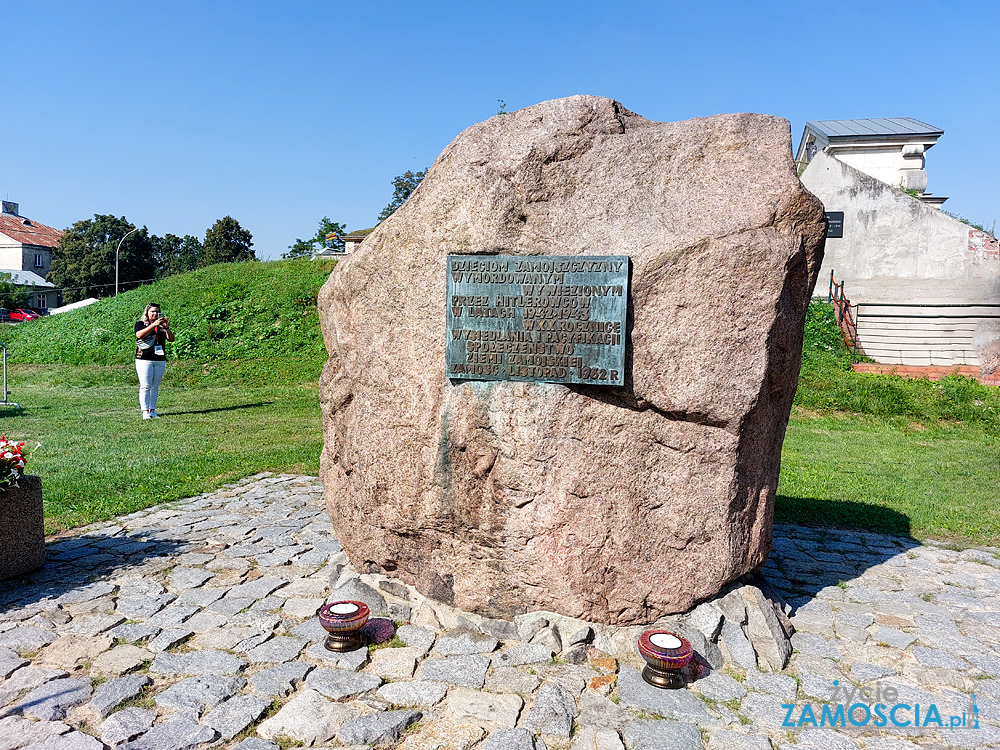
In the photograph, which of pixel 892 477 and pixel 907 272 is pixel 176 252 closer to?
pixel 907 272

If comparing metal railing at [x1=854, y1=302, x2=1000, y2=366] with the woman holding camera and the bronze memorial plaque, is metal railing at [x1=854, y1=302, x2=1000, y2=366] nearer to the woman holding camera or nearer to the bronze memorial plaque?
the woman holding camera

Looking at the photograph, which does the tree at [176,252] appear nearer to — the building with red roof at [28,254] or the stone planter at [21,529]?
the building with red roof at [28,254]

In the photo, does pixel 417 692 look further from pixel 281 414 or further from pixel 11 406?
pixel 11 406

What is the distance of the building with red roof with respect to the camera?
50.4m

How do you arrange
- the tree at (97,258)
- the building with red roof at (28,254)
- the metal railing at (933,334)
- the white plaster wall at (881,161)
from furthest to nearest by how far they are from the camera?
the building with red roof at (28,254)
the tree at (97,258)
the white plaster wall at (881,161)
the metal railing at (933,334)

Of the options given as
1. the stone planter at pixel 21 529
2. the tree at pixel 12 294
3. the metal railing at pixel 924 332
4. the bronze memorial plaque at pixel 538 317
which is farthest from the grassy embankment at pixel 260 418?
the tree at pixel 12 294

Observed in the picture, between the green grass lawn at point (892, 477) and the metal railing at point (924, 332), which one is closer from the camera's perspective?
the green grass lawn at point (892, 477)

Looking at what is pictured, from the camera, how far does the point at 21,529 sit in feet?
17.3

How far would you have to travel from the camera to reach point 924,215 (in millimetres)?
18266

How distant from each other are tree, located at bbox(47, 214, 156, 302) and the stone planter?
46296 mm

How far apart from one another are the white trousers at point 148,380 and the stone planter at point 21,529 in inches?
266

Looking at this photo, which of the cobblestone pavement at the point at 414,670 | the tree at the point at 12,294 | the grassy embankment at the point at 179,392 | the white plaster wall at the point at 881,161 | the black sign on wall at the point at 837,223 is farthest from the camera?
the tree at the point at 12,294

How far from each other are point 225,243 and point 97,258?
31.5 feet

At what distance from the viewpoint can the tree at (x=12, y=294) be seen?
123ft
